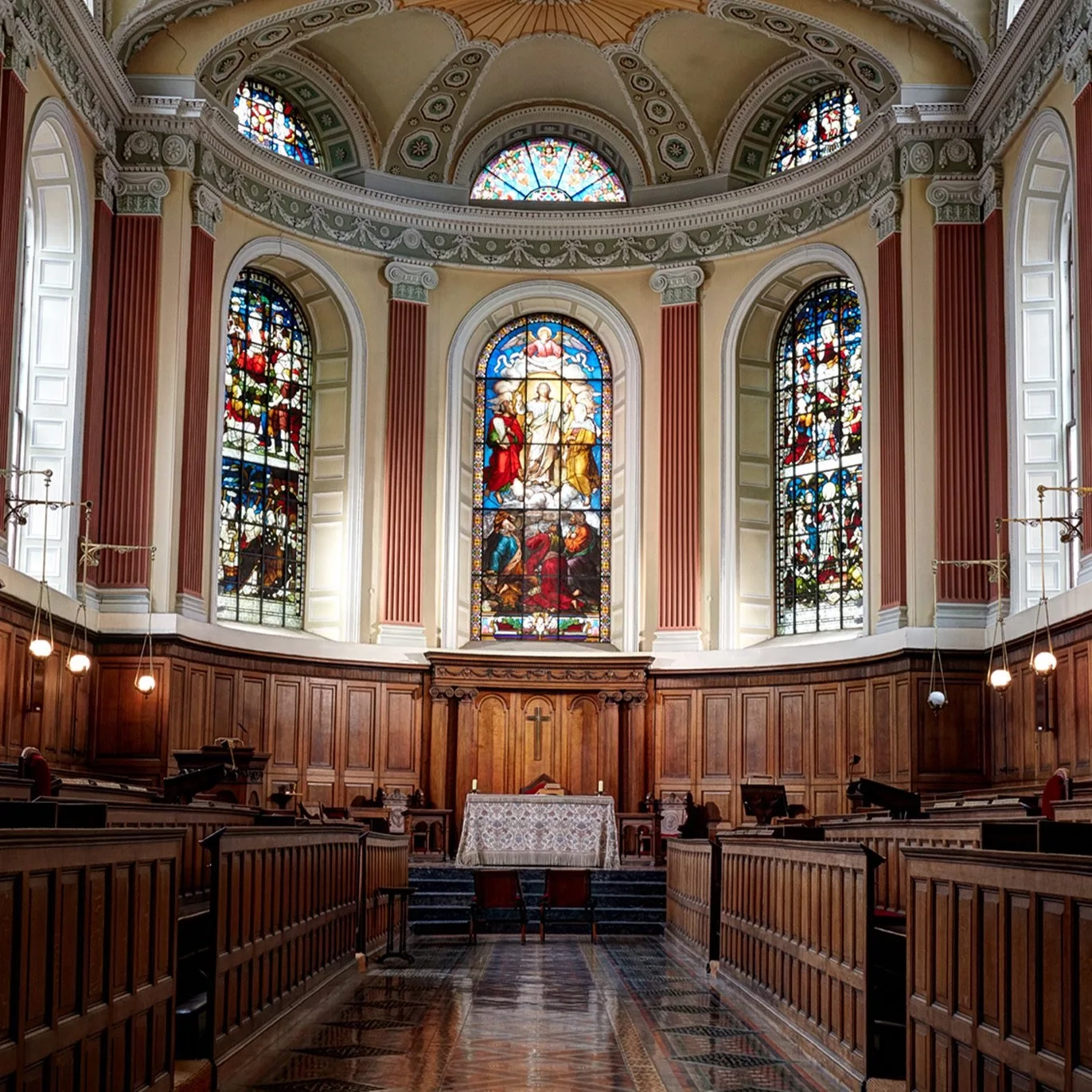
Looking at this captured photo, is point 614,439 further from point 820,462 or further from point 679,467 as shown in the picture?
point 820,462

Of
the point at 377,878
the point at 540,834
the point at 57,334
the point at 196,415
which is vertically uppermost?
the point at 57,334

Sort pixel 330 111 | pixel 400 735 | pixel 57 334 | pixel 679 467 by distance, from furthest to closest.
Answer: pixel 330 111 → pixel 679 467 → pixel 400 735 → pixel 57 334

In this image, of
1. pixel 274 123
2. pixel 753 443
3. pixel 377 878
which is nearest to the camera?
pixel 377 878

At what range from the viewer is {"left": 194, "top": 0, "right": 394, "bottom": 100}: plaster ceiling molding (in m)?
22.5

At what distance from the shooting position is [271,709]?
76.5ft

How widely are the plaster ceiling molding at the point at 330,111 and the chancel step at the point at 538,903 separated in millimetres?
11932

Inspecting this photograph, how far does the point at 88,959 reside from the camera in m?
6.40

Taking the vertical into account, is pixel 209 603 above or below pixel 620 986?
above

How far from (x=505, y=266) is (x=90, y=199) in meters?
7.33

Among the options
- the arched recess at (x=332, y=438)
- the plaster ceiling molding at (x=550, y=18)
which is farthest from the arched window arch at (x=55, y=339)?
the plaster ceiling molding at (x=550, y=18)

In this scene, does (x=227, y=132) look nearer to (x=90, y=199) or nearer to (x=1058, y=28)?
(x=90, y=199)

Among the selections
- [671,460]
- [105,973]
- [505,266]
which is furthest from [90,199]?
[105,973]

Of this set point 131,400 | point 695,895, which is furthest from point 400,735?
point 695,895

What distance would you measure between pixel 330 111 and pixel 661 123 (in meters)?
5.36
